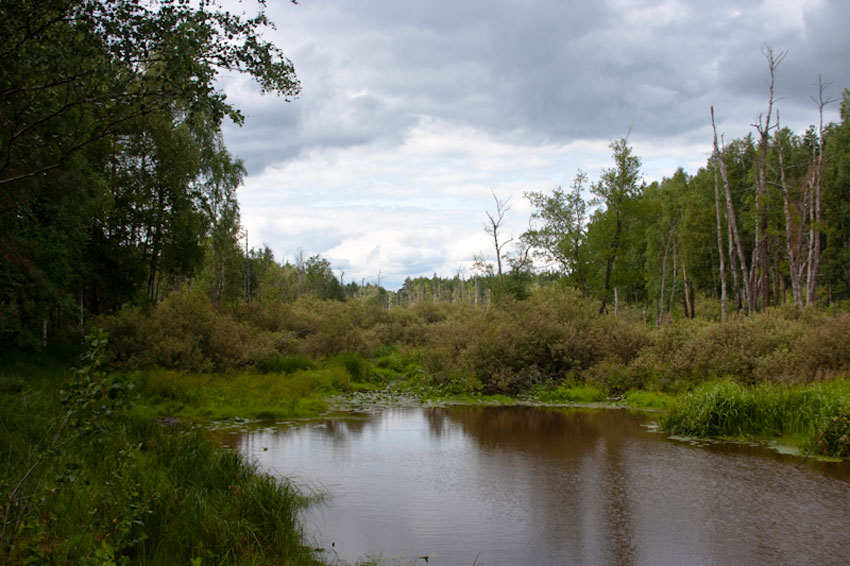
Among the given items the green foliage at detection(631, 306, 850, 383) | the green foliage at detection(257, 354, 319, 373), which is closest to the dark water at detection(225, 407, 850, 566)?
the green foliage at detection(631, 306, 850, 383)

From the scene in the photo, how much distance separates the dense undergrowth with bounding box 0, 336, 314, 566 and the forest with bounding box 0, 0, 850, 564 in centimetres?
4

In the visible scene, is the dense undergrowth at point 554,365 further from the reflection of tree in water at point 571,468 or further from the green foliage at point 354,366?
the reflection of tree in water at point 571,468

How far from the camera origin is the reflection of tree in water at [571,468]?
7.78 m

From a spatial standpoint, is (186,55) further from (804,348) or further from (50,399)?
(804,348)

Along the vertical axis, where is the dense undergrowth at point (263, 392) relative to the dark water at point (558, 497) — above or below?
above

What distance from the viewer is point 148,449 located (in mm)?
9586

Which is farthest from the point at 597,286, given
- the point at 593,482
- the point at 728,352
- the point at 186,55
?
the point at 186,55

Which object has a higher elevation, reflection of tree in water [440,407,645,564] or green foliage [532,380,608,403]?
green foliage [532,380,608,403]

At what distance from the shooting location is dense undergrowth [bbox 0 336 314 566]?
15.0 feet

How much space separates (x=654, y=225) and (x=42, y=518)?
51839 mm

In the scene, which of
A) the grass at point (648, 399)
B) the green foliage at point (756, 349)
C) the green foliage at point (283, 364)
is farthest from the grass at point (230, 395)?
the green foliage at point (756, 349)

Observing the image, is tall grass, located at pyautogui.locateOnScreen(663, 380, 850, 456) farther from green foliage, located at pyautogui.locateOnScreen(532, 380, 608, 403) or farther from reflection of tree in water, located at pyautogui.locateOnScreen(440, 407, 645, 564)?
green foliage, located at pyautogui.locateOnScreen(532, 380, 608, 403)

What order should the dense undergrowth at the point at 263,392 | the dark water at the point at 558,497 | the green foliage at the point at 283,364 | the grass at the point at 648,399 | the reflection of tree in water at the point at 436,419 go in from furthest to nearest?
the green foliage at the point at 283,364 < the grass at the point at 648,399 < the reflection of tree in water at the point at 436,419 < the dark water at the point at 558,497 < the dense undergrowth at the point at 263,392

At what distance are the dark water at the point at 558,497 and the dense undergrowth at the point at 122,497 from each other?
41.5 inches
